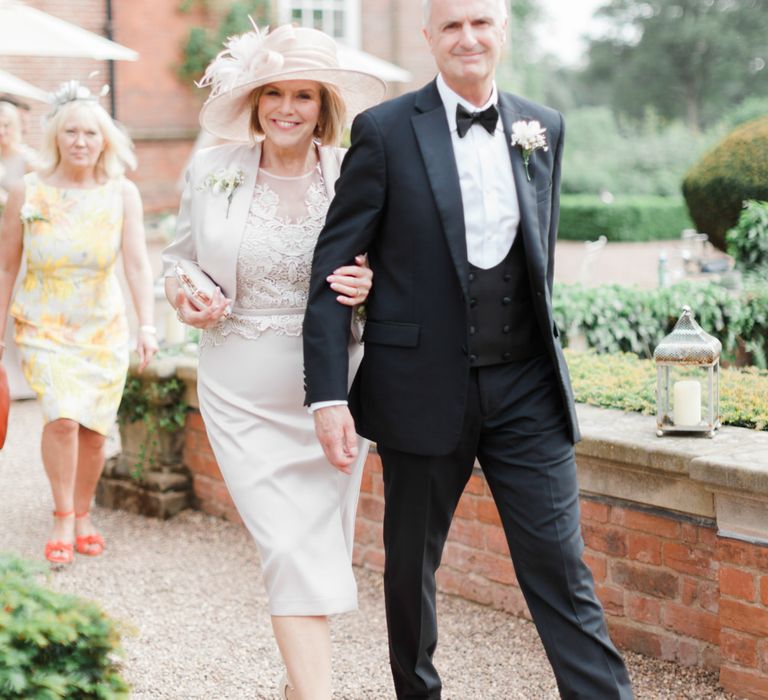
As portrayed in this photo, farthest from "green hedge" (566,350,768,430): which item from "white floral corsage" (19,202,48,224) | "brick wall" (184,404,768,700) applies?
"white floral corsage" (19,202,48,224)

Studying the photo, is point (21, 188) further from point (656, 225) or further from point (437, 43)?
point (656, 225)

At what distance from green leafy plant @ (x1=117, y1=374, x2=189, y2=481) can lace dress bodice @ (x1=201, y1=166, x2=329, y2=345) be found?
2.65 meters

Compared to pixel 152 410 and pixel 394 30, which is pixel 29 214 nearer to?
pixel 152 410

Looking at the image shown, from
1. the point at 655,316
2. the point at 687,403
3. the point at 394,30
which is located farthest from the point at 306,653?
the point at 394,30

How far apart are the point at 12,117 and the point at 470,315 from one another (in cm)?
624

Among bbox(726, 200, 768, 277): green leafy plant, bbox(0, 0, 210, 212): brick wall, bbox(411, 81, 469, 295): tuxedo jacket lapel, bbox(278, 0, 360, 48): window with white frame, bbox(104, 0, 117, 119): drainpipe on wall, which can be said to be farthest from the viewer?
bbox(278, 0, 360, 48): window with white frame

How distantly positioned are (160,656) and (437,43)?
92.8 inches

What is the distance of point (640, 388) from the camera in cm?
455

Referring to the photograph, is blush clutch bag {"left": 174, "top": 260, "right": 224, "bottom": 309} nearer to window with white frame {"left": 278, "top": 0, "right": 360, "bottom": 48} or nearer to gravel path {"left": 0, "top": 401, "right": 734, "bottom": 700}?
gravel path {"left": 0, "top": 401, "right": 734, "bottom": 700}

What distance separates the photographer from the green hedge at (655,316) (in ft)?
21.7

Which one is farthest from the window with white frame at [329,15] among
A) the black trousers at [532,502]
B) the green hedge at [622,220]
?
the black trousers at [532,502]

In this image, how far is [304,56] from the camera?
3.27 metres

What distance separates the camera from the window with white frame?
59.5ft

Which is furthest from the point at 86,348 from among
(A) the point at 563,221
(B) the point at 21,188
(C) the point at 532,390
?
(A) the point at 563,221
